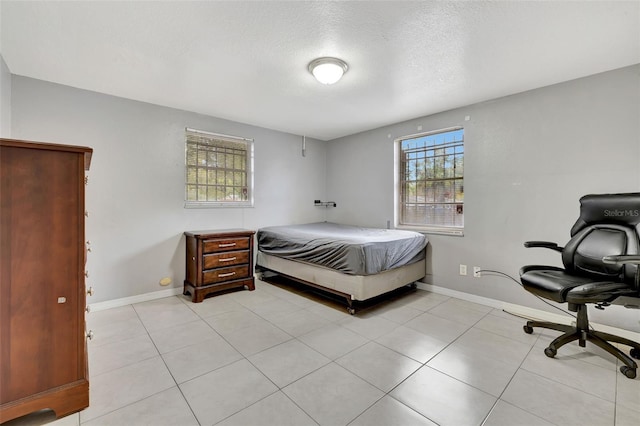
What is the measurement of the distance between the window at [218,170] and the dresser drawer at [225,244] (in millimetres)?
668

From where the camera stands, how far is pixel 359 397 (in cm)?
160

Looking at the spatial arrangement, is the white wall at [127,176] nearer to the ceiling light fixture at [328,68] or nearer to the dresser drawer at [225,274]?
the dresser drawer at [225,274]

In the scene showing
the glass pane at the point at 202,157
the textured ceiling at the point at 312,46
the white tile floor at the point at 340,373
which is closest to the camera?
the white tile floor at the point at 340,373

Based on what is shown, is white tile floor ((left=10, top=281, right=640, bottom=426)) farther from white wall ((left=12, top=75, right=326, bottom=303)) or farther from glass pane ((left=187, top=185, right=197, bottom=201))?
glass pane ((left=187, top=185, right=197, bottom=201))

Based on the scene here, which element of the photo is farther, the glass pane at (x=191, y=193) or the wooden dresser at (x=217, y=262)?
the glass pane at (x=191, y=193)

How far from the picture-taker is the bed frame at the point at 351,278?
2791 millimetres

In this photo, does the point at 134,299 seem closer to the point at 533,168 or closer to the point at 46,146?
the point at 46,146

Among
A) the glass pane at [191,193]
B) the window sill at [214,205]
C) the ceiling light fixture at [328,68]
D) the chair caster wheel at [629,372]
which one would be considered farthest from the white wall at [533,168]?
the glass pane at [191,193]

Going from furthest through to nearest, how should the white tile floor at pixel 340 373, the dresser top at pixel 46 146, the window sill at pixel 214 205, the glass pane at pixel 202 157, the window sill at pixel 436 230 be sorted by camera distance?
the glass pane at pixel 202 157, the window sill at pixel 214 205, the window sill at pixel 436 230, the white tile floor at pixel 340 373, the dresser top at pixel 46 146

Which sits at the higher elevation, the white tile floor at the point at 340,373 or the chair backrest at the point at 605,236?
the chair backrest at the point at 605,236

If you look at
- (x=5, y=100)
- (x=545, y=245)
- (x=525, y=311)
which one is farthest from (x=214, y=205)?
(x=525, y=311)

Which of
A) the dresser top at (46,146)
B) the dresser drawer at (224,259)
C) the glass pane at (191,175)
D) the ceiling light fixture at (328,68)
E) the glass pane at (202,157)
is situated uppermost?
the ceiling light fixture at (328,68)

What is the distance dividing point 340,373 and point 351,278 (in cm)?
108

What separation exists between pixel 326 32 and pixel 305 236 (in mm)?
2168
